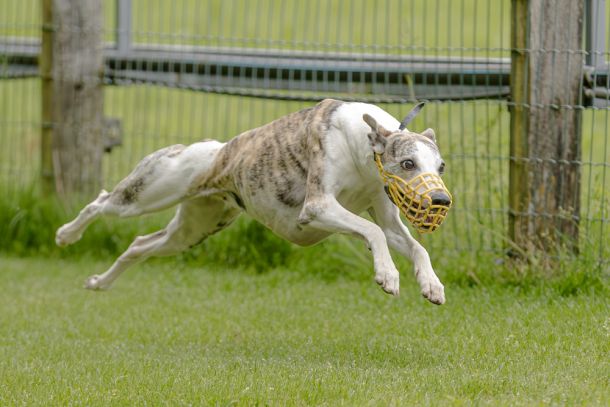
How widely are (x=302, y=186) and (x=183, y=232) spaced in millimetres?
1185

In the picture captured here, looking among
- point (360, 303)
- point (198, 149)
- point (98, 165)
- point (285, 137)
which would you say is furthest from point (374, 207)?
point (98, 165)

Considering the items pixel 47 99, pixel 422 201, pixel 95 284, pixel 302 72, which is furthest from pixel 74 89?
pixel 422 201

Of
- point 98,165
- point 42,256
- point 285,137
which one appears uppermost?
point 285,137

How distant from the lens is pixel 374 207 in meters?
5.76

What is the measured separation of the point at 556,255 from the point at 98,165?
4.12m

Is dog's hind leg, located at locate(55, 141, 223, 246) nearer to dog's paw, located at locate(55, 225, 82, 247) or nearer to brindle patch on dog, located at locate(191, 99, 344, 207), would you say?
brindle patch on dog, located at locate(191, 99, 344, 207)

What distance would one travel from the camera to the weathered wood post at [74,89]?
9391 millimetres

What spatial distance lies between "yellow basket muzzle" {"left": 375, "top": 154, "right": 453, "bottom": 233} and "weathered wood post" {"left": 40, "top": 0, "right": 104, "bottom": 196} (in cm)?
502

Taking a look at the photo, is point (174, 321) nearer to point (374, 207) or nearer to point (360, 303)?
point (360, 303)

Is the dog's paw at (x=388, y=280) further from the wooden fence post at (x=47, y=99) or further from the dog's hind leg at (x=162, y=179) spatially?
the wooden fence post at (x=47, y=99)

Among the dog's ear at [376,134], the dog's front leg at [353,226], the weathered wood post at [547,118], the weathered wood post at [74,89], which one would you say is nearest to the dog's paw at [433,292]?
the dog's front leg at [353,226]

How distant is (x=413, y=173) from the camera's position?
194 inches

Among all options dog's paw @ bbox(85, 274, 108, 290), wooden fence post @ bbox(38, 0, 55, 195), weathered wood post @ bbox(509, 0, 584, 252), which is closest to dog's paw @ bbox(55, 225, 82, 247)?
dog's paw @ bbox(85, 274, 108, 290)

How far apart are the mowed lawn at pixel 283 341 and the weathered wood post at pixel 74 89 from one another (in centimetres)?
97
